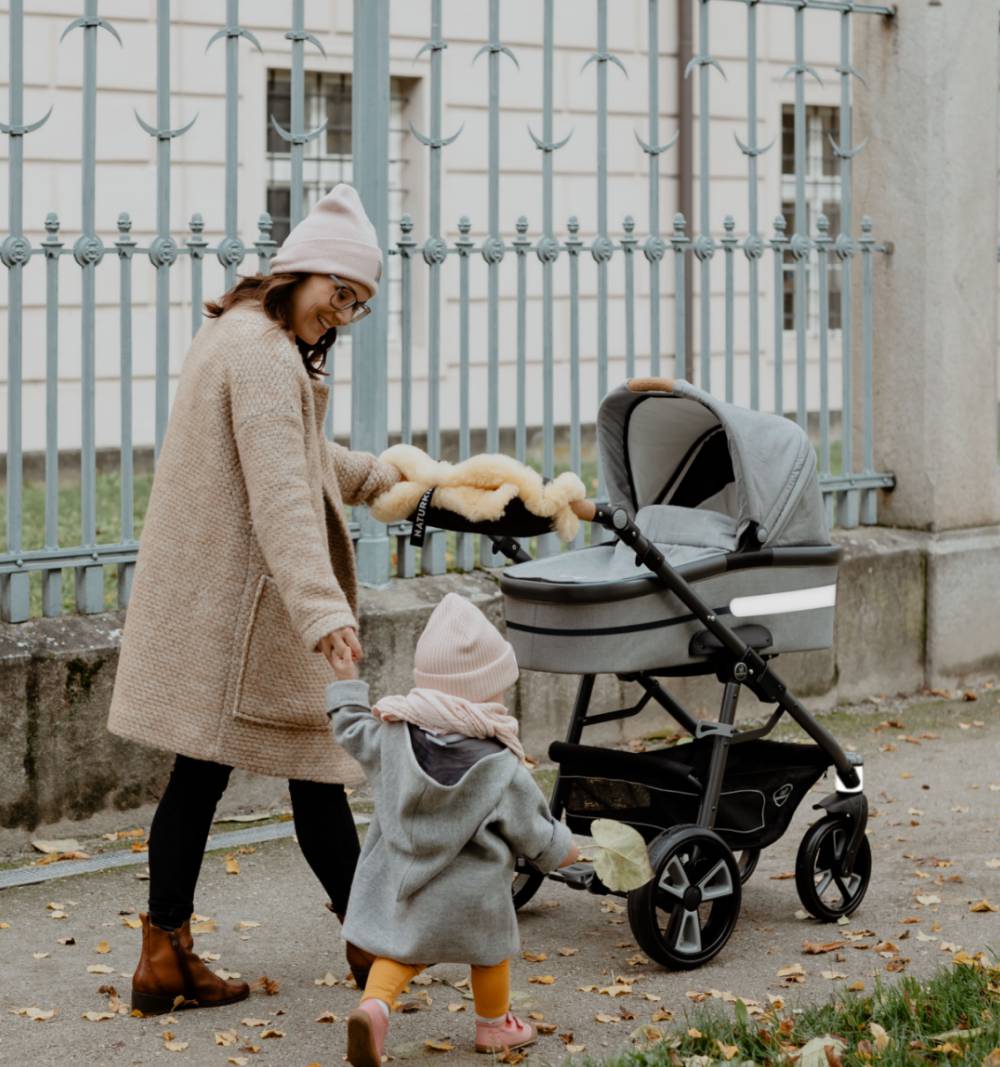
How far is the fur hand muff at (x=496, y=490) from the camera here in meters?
4.34

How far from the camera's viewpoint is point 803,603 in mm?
5094

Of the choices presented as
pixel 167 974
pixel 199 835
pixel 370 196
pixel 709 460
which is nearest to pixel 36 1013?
pixel 167 974

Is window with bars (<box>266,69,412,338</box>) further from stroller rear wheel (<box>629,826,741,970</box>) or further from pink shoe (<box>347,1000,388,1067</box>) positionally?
pink shoe (<box>347,1000,388,1067</box>)

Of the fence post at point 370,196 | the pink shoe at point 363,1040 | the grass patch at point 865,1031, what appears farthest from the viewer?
the fence post at point 370,196

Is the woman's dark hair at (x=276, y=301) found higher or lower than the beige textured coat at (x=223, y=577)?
higher

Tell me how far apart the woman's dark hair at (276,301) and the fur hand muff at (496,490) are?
1.23ft

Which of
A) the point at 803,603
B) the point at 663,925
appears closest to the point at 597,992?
the point at 663,925

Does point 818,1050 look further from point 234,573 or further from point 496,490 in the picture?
point 234,573

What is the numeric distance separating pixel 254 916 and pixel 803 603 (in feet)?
5.56

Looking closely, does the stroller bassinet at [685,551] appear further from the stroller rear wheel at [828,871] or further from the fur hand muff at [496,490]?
the stroller rear wheel at [828,871]

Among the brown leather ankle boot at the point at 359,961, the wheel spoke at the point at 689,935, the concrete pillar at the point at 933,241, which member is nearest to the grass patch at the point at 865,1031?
the wheel spoke at the point at 689,935

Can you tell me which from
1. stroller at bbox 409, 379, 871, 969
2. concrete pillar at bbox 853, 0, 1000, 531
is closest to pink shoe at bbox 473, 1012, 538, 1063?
stroller at bbox 409, 379, 871, 969

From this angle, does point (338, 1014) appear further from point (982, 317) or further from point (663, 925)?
point (982, 317)

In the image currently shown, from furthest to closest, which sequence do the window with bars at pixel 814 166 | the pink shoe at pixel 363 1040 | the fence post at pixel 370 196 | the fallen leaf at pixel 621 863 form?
1. the window with bars at pixel 814 166
2. the fence post at pixel 370 196
3. the fallen leaf at pixel 621 863
4. the pink shoe at pixel 363 1040
